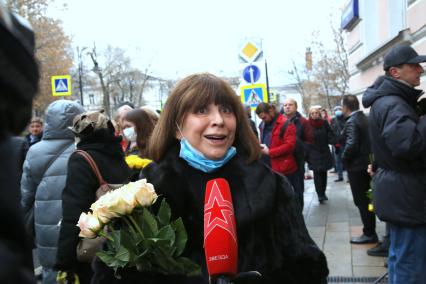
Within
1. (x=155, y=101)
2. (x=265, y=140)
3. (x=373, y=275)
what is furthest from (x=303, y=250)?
(x=155, y=101)

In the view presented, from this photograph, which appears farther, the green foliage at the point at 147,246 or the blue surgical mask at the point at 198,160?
the blue surgical mask at the point at 198,160

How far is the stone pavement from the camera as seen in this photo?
5551mm

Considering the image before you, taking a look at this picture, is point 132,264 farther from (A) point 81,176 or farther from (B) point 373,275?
(B) point 373,275

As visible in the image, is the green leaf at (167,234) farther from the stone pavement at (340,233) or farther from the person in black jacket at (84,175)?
the stone pavement at (340,233)

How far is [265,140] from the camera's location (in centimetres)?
818

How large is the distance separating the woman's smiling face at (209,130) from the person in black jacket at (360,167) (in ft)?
15.3

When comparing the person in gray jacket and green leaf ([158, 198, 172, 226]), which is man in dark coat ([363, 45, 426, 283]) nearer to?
green leaf ([158, 198, 172, 226])

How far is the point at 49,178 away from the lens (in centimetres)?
394

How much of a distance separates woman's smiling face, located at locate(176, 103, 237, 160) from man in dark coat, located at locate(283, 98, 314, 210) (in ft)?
19.3

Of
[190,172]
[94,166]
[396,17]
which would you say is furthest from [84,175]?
[396,17]

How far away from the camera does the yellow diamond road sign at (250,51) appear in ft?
33.4

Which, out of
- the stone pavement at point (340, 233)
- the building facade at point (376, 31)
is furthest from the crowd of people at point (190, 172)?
the building facade at point (376, 31)

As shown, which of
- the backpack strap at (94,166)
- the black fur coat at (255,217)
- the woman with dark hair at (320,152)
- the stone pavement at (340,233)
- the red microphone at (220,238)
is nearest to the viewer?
the red microphone at (220,238)

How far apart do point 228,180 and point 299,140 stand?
6.58 meters
